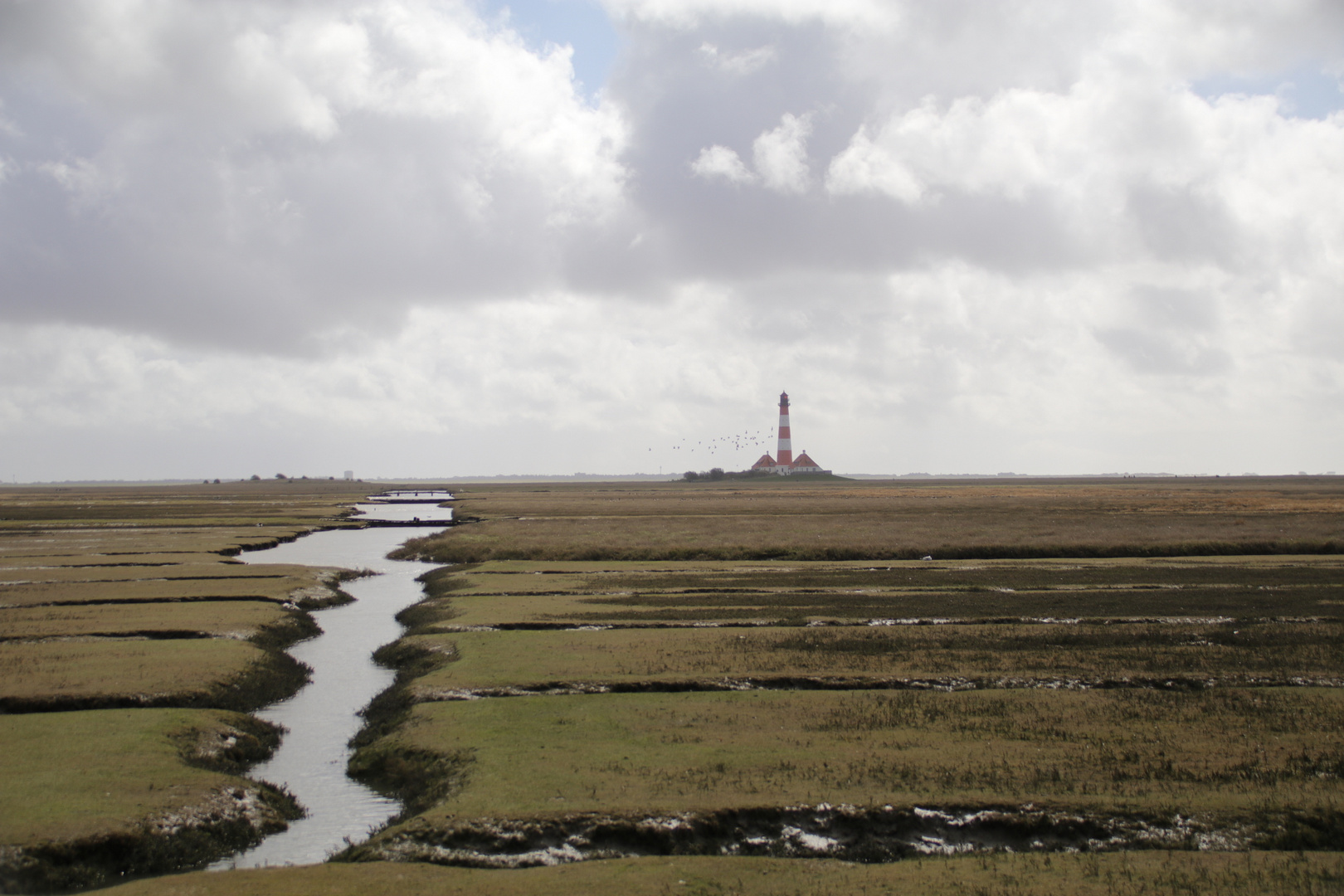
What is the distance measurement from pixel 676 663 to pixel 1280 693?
588 inches

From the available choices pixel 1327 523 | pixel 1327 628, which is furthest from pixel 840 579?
pixel 1327 523

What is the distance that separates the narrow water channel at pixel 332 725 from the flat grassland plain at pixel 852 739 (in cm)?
83

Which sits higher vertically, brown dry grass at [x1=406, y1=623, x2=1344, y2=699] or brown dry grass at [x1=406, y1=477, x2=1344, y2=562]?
brown dry grass at [x1=406, y1=477, x2=1344, y2=562]

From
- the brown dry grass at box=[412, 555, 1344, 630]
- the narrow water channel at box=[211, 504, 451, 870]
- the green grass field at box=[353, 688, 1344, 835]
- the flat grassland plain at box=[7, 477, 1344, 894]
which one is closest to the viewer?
the flat grassland plain at box=[7, 477, 1344, 894]

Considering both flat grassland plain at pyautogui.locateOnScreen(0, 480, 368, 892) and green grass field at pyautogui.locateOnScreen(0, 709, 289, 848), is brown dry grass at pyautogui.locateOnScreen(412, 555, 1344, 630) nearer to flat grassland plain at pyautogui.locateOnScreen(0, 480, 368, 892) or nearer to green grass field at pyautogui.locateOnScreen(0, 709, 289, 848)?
flat grassland plain at pyautogui.locateOnScreen(0, 480, 368, 892)

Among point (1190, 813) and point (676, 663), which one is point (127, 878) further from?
point (1190, 813)

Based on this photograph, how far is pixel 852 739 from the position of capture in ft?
61.3

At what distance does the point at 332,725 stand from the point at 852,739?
12.6 metres

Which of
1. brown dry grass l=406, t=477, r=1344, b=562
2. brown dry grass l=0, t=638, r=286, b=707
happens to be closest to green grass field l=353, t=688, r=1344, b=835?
brown dry grass l=0, t=638, r=286, b=707

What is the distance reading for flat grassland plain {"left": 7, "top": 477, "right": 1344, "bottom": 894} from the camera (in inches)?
523

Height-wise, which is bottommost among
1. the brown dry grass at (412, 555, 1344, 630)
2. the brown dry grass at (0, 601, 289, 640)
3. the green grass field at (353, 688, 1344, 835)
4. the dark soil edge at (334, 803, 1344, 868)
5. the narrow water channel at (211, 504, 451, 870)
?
the narrow water channel at (211, 504, 451, 870)

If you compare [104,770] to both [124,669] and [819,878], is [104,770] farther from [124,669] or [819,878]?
[819,878]

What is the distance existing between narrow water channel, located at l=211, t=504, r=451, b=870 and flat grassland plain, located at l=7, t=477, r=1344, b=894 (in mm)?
831

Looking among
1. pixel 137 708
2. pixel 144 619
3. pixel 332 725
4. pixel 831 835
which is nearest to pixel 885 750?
pixel 831 835
